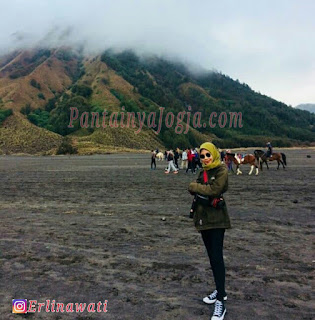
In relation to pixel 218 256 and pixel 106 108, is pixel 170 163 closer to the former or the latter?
pixel 218 256

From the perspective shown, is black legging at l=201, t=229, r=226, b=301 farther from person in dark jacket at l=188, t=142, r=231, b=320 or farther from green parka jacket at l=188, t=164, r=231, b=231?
green parka jacket at l=188, t=164, r=231, b=231

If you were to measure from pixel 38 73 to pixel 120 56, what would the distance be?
53.8m

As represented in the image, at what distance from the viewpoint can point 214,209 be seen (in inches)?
176

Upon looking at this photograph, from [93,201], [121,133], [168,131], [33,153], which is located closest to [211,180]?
[93,201]

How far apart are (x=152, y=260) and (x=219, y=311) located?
2393 millimetres

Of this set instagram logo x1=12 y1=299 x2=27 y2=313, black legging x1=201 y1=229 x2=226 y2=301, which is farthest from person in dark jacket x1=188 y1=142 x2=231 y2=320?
instagram logo x1=12 y1=299 x2=27 y2=313

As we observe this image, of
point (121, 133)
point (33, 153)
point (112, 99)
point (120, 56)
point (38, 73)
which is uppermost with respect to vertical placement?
point (120, 56)

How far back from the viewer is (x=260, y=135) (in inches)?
6836

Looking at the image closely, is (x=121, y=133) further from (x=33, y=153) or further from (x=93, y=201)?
(x=93, y=201)

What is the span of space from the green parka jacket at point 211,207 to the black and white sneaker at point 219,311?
3.24 ft

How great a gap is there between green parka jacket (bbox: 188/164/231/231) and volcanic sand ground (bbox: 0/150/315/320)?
3.94 ft

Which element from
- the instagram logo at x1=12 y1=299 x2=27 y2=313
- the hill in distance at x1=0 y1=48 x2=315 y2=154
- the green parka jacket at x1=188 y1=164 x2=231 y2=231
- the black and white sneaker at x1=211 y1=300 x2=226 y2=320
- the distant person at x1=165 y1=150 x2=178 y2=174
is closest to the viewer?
the black and white sneaker at x1=211 y1=300 x2=226 y2=320

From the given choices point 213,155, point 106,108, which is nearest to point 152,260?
point 213,155

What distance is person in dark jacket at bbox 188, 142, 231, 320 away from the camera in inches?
173
